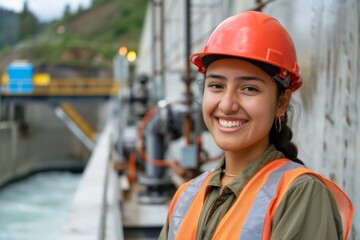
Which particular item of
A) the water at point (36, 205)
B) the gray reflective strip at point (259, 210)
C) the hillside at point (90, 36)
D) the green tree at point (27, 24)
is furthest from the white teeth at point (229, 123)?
the green tree at point (27, 24)

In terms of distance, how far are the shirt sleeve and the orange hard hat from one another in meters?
0.42

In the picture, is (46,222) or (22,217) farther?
(22,217)

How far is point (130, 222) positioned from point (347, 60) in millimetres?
5365

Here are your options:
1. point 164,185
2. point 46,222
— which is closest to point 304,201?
point 164,185

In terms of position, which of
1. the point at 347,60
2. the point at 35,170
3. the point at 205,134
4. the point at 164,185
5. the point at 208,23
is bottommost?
the point at 35,170

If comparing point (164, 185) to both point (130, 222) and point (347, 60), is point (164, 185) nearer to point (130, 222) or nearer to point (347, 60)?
point (130, 222)

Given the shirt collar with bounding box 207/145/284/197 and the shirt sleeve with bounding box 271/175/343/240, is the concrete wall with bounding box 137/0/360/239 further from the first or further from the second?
the shirt sleeve with bounding box 271/175/343/240

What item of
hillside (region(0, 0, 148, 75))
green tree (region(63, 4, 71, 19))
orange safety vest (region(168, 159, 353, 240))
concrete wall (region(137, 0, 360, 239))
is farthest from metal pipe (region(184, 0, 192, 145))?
green tree (region(63, 4, 71, 19))

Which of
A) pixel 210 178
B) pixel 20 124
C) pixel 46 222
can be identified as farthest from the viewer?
pixel 20 124

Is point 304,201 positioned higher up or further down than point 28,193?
higher up

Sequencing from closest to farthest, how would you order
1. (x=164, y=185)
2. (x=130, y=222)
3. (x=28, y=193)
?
(x=130, y=222)
(x=164, y=185)
(x=28, y=193)

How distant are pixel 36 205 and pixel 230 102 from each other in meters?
22.8

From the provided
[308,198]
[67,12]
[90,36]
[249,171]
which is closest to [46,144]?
[249,171]

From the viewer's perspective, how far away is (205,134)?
905 centimetres
